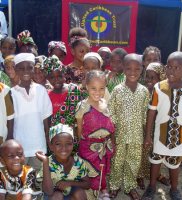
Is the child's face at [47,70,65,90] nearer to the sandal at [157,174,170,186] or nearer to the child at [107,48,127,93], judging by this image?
the child at [107,48,127,93]

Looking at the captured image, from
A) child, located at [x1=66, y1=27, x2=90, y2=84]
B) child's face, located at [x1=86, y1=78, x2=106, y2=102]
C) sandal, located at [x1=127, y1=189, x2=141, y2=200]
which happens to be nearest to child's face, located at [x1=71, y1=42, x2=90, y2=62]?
child, located at [x1=66, y1=27, x2=90, y2=84]

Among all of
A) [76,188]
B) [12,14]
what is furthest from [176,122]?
[12,14]

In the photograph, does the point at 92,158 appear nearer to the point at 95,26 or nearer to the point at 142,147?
the point at 142,147

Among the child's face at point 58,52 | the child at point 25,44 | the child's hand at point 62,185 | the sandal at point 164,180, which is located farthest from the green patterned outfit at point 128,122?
the child at point 25,44

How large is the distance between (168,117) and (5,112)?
145cm

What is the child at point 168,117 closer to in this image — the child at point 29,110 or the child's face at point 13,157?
the child at point 29,110

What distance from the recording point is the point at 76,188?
282cm

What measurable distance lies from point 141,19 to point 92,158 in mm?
4186

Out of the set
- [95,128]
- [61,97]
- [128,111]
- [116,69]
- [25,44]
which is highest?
[25,44]

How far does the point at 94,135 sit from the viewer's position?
10.0 ft

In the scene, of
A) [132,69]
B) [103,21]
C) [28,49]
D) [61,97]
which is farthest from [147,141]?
[103,21]

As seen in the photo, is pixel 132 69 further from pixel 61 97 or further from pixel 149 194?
pixel 149 194

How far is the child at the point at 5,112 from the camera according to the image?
2.93 metres

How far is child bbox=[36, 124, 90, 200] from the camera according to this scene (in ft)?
8.98
